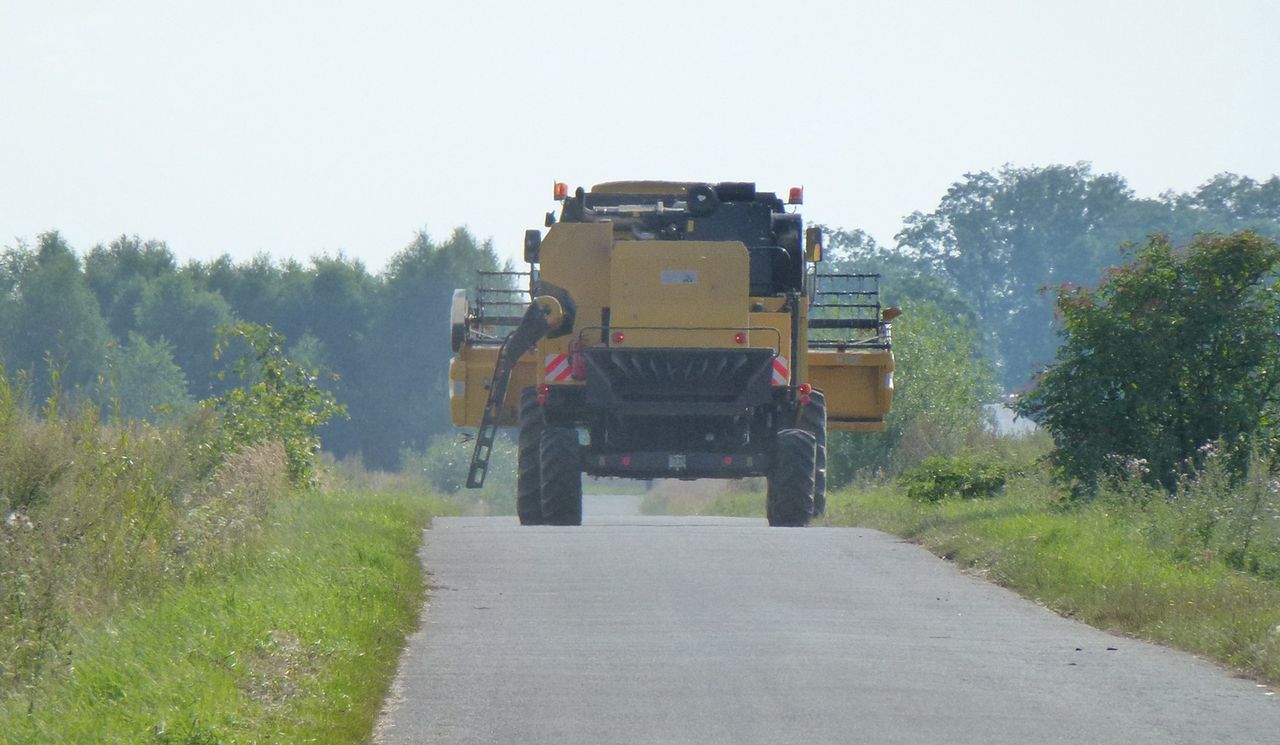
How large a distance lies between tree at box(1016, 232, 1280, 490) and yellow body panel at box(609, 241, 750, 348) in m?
3.91

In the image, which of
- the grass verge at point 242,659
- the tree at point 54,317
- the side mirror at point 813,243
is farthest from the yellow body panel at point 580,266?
the tree at point 54,317

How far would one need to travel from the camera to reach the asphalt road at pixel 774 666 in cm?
903

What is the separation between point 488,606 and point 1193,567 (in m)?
5.66

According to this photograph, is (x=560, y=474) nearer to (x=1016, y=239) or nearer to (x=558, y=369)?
(x=558, y=369)

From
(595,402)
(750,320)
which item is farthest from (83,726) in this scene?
(750,320)

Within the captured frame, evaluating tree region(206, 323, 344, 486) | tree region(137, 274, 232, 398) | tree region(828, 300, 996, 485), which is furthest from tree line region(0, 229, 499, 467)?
tree region(206, 323, 344, 486)

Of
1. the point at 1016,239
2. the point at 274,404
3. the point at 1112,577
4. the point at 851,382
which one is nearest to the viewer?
the point at 1112,577

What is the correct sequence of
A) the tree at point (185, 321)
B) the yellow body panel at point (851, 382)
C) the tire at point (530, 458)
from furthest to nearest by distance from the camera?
1. the tree at point (185, 321)
2. the yellow body panel at point (851, 382)
3. the tire at point (530, 458)

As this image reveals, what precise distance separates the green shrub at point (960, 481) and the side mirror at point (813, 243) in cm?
608

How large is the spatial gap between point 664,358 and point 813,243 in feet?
7.76

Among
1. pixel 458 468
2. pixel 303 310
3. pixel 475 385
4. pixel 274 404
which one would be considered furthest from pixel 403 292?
pixel 475 385

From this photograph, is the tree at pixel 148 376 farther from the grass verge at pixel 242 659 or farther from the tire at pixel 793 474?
the grass verge at pixel 242 659

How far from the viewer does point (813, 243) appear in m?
20.7

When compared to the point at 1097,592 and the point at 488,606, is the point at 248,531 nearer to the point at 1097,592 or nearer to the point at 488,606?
the point at 488,606
